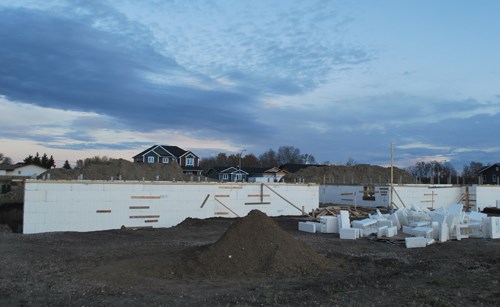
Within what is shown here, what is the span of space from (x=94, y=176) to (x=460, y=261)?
114 ft

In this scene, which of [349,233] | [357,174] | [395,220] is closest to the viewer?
[349,233]

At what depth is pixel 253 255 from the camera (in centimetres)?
958

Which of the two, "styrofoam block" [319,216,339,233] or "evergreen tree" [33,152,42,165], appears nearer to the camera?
"styrofoam block" [319,216,339,233]

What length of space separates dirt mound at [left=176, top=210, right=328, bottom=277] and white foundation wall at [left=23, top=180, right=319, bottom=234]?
7.96 metres

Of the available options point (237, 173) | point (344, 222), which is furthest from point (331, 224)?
point (237, 173)

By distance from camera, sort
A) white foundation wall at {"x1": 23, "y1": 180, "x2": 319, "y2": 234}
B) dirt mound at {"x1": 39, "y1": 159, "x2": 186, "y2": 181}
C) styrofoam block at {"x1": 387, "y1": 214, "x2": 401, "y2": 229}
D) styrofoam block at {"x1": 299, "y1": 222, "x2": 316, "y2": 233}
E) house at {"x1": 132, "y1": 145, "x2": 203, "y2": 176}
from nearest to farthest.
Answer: white foundation wall at {"x1": 23, "y1": 180, "x2": 319, "y2": 234} → styrofoam block at {"x1": 387, "y1": 214, "x2": 401, "y2": 229} → styrofoam block at {"x1": 299, "y1": 222, "x2": 316, "y2": 233} → dirt mound at {"x1": 39, "y1": 159, "x2": 186, "y2": 181} → house at {"x1": 132, "y1": 145, "x2": 203, "y2": 176}

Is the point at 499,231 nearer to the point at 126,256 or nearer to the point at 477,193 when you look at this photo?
the point at 126,256

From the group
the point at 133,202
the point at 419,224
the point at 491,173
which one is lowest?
the point at 419,224

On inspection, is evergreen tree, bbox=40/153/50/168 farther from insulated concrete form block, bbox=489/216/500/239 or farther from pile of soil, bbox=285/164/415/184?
insulated concrete form block, bbox=489/216/500/239

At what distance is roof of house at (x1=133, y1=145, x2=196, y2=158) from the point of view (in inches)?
2469

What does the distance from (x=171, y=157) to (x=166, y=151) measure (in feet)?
3.80

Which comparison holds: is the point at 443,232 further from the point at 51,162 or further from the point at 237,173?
the point at 51,162

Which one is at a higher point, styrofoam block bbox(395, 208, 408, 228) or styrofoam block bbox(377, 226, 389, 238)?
styrofoam block bbox(395, 208, 408, 228)

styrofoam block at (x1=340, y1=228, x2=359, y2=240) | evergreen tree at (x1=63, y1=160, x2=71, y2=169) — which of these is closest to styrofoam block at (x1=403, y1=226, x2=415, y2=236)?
styrofoam block at (x1=340, y1=228, x2=359, y2=240)
